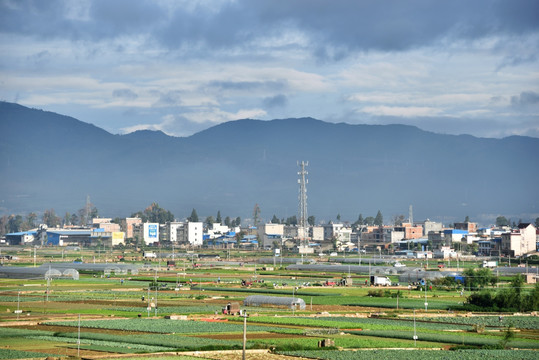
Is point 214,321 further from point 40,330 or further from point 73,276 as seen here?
point 73,276

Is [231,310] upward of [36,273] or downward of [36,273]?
downward

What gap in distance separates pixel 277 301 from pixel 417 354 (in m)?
22.7

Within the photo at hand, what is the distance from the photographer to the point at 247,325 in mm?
46781

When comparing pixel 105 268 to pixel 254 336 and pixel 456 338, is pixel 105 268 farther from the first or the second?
pixel 456 338

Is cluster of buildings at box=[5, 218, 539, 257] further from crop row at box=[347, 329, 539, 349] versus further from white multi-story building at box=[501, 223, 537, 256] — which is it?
crop row at box=[347, 329, 539, 349]

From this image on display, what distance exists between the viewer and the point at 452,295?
234 ft

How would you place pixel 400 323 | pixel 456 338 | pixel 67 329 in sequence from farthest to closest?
pixel 400 323
pixel 67 329
pixel 456 338

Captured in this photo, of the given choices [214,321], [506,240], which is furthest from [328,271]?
[214,321]

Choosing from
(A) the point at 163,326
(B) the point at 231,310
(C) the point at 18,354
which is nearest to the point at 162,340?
(A) the point at 163,326

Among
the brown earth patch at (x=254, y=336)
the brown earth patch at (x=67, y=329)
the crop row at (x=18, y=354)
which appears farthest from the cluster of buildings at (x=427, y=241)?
the crop row at (x=18, y=354)

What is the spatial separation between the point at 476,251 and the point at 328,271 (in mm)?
48971

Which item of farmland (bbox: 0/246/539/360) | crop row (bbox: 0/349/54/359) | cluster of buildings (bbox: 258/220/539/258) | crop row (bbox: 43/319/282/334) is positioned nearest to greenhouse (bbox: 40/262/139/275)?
farmland (bbox: 0/246/539/360)

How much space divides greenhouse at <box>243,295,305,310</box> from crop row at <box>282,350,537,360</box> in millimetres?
19846

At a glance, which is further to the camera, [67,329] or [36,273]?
[36,273]
